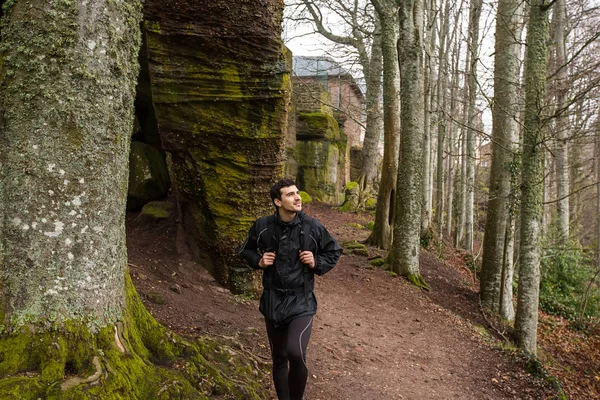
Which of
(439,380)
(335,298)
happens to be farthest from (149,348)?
(335,298)

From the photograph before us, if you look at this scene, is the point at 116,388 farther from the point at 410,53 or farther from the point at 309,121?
the point at 309,121

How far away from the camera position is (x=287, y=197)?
3840mm

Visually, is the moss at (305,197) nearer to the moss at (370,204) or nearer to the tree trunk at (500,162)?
the moss at (370,204)

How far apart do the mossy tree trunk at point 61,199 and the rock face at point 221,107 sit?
11.3ft

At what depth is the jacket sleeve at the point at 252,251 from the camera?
394cm

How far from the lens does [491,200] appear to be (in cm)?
1049

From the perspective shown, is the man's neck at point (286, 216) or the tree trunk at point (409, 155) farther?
the tree trunk at point (409, 155)

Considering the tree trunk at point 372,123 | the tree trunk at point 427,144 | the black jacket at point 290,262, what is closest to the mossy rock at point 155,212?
the black jacket at point 290,262

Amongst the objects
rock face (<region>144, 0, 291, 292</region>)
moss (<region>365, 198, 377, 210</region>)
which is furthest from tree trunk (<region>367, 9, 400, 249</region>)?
moss (<region>365, 198, 377, 210</region>)

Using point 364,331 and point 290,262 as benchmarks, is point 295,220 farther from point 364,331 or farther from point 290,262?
point 364,331

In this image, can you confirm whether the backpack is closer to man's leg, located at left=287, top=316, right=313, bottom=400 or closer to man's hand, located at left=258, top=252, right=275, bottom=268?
man's hand, located at left=258, top=252, right=275, bottom=268

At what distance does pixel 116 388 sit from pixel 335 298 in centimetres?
625

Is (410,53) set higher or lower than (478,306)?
higher

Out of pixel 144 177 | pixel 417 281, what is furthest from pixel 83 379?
pixel 417 281
